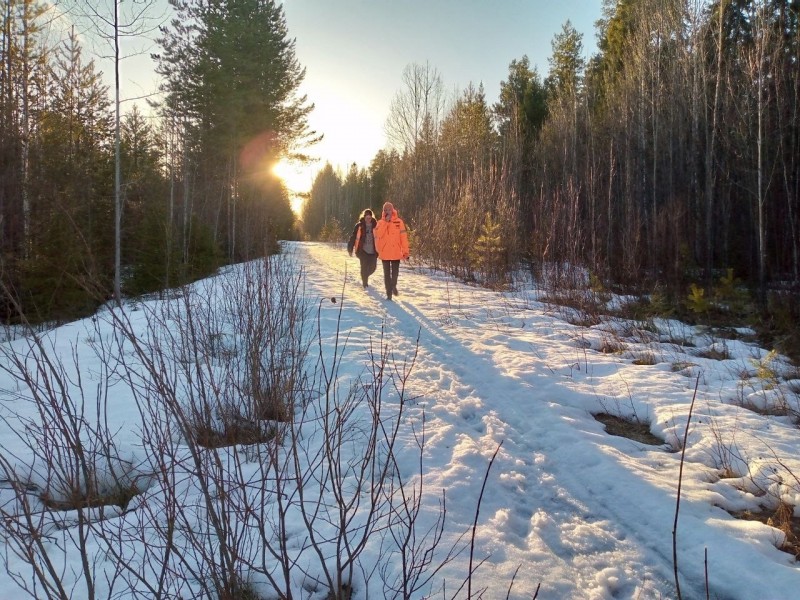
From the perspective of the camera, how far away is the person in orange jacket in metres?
9.30

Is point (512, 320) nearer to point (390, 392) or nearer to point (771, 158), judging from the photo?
point (390, 392)

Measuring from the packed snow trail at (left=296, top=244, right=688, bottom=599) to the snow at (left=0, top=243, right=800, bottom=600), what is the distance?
0.5 inches

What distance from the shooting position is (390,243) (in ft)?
30.6

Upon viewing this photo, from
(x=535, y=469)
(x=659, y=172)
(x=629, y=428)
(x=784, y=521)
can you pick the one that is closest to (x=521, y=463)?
(x=535, y=469)

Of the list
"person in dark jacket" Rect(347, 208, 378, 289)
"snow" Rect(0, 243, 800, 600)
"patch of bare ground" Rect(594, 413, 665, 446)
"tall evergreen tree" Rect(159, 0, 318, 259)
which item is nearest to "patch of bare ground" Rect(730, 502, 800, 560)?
"snow" Rect(0, 243, 800, 600)

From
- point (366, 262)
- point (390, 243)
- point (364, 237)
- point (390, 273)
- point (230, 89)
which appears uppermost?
point (230, 89)

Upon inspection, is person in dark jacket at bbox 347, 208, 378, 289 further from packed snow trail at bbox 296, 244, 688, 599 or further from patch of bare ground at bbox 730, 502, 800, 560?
patch of bare ground at bbox 730, 502, 800, 560

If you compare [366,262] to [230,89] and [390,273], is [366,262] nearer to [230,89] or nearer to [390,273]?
[390,273]

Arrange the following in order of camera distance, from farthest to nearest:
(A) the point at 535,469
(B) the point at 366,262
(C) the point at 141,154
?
1. (C) the point at 141,154
2. (B) the point at 366,262
3. (A) the point at 535,469

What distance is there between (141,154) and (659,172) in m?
18.6

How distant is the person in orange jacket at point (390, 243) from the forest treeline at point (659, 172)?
3.29 meters

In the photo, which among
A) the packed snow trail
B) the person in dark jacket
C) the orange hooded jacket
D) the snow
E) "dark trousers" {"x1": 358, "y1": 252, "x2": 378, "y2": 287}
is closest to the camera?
the snow

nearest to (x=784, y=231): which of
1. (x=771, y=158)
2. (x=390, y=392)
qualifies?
(x=771, y=158)

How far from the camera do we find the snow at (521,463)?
7.00ft
